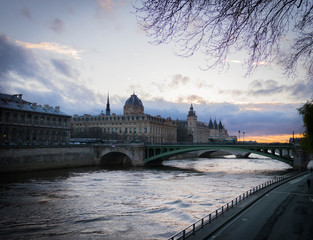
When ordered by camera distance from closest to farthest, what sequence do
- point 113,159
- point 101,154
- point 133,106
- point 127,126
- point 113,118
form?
point 101,154 < point 113,159 < point 127,126 < point 113,118 < point 133,106

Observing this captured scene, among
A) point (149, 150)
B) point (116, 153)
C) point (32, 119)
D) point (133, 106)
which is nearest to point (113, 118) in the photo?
point (133, 106)

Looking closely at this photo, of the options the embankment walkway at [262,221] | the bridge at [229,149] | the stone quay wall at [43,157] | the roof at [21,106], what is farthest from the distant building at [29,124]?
the embankment walkway at [262,221]

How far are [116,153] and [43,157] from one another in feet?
71.0

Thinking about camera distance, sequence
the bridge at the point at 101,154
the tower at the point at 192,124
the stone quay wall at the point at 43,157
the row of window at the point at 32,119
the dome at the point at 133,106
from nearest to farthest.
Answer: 1. the stone quay wall at the point at 43,157
2. the bridge at the point at 101,154
3. the row of window at the point at 32,119
4. the dome at the point at 133,106
5. the tower at the point at 192,124

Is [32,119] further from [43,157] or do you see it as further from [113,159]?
[113,159]

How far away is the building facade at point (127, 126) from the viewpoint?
10607 cm

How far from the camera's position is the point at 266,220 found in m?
15.5

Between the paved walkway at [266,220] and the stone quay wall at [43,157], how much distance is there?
37.5m

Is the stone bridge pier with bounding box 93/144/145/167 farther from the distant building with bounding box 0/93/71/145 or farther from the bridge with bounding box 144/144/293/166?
the distant building with bounding box 0/93/71/145

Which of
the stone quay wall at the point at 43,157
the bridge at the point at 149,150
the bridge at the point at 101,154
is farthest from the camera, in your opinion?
the bridge at the point at 149,150

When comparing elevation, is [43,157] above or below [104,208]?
above

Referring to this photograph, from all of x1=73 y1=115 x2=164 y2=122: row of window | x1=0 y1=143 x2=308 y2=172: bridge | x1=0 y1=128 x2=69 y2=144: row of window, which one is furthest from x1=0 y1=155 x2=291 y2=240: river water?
x1=73 y1=115 x2=164 y2=122: row of window

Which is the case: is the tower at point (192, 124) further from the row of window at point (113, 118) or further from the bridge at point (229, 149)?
the bridge at point (229, 149)

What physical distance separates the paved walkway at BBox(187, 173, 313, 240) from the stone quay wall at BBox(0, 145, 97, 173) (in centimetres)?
3755
